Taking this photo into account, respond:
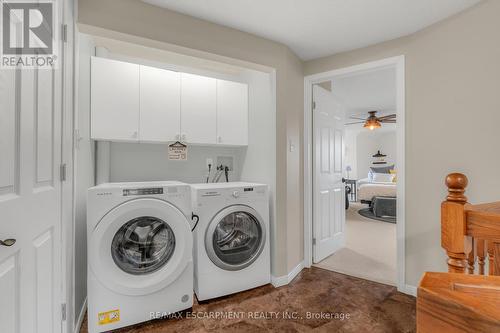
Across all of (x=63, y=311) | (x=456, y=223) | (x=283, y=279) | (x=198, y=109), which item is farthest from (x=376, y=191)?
(x=63, y=311)

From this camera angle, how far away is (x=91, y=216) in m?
1.54

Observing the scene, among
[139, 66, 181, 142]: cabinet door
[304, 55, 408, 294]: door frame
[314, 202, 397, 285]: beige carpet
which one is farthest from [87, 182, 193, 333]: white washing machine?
[314, 202, 397, 285]: beige carpet

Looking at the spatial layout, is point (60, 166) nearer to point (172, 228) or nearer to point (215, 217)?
point (172, 228)

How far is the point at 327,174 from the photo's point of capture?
2902 mm

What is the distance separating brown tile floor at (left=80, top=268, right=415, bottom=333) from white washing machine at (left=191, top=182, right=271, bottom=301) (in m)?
0.14

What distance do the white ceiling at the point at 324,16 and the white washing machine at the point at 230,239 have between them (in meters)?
1.39

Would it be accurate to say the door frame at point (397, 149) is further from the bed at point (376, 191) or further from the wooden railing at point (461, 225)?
the bed at point (376, 191)

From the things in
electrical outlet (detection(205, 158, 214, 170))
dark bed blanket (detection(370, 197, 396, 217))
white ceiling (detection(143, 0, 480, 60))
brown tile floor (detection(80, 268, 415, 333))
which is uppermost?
white ceiling (detection(143, 0, 480, 60))

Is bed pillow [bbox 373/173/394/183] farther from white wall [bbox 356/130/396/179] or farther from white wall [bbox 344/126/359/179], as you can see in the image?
white wall [bbox 344/126/359/179]

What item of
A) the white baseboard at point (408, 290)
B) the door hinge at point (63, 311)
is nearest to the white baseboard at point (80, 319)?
the door hinge at point (63, 311)

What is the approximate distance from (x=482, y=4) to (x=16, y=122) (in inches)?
112

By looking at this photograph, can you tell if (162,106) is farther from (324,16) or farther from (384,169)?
(384,169)

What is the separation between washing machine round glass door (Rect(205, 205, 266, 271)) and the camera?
77.4 inches

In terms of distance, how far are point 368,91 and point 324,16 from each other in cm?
265
